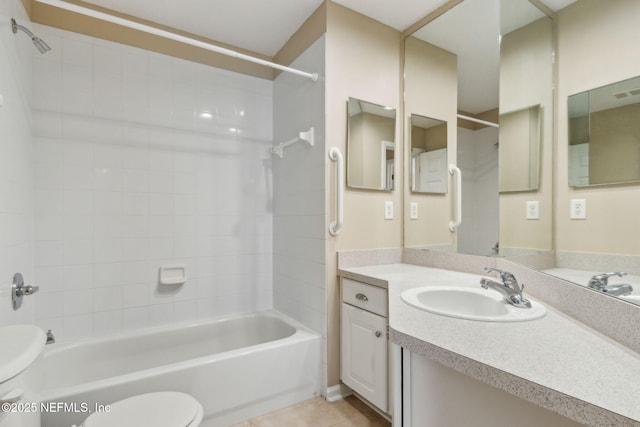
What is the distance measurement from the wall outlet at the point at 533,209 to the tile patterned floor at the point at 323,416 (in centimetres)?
133

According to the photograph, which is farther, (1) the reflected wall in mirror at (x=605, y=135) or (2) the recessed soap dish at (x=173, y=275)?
(2) the recessed soap dish at (x=173, y=275)

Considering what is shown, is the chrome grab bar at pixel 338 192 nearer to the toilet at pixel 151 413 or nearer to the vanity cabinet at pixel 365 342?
the vanity cabinet at pixel 365 342

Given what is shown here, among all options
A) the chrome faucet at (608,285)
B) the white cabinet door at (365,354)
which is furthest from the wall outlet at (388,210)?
the chrome faucet at (608,285)

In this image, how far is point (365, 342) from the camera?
5.78 ft

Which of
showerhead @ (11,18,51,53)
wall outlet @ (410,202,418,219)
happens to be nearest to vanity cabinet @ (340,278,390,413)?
wall outlet @ (410,202,418,219)

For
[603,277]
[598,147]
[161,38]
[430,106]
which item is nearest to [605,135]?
[598,147]

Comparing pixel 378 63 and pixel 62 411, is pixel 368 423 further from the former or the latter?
pixel 378 63

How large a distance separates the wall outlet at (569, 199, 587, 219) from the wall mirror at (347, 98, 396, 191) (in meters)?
1.18

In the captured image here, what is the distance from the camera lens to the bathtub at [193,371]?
143 centimetres

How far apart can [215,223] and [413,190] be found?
1.53 metres

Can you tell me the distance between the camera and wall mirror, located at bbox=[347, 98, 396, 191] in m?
2.04

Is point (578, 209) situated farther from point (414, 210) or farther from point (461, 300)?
point (414, 210)

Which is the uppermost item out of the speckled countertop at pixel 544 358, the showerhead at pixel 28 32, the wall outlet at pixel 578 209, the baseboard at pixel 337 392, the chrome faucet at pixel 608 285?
the showerhead at pixel 28 32

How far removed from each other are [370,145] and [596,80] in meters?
1.28
